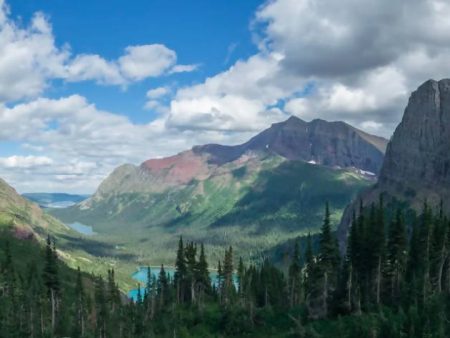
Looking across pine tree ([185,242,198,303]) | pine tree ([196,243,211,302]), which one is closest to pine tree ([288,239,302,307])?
pine tree ([196,243,211,302])

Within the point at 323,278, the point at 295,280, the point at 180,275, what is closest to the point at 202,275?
the point at 180,275

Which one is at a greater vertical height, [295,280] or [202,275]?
[202,275]

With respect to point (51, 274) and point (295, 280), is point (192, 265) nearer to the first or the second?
point (295, 280)

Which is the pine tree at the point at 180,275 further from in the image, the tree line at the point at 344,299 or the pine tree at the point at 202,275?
the pine tree at the point at 202,275

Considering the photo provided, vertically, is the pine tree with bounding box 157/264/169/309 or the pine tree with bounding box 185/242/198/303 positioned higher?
the pine tree with bounding box 185/242/198/303

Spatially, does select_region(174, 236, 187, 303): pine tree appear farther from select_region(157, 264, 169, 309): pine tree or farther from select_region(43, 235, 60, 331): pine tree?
select_region(43, 235, 60, 331): pine tree

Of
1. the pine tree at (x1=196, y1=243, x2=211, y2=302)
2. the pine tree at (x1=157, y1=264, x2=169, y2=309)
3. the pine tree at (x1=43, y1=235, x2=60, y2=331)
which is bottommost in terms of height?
the pine tree at (x1=157, y1=264, x2=169, y2=309)

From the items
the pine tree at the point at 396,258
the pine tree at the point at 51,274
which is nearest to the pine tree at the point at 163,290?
the pine tree at the point at 51,274

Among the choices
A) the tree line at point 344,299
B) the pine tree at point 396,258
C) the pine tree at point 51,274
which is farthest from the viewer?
the pine tree at point 396,258

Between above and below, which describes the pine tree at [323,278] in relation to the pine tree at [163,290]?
above

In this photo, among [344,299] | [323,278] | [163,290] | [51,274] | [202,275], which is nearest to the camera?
[51,274]

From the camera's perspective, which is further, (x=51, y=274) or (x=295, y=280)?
(x=295, y=280)

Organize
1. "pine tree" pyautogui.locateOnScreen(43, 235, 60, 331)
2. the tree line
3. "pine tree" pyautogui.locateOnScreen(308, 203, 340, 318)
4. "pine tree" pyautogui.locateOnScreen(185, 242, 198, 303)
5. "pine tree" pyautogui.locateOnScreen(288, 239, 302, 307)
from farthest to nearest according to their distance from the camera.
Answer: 1. "pine tree" pyautogui.locateOnScreen(288, 239, 302, 307)
2. "pine tree" pyautogui.locateOnScreen(185, 242, 198, 303)
3. "pine tree" pyautogui.locateOnScreen(308, 203, 340, 318)
4. "pine tree" pyautogui.locateOnScreen(43, 235, 60, 331)
5. the tree line

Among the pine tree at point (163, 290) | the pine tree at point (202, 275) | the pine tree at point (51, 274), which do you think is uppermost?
the pine tree at point (51, 274)
